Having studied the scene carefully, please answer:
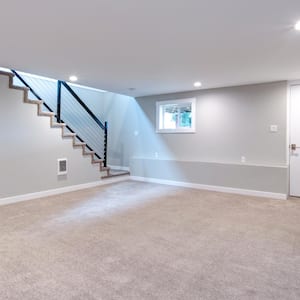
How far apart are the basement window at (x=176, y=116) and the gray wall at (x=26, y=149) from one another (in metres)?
2.37

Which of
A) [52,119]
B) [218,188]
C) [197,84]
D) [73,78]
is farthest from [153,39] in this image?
[218,188]

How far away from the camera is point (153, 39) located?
9.65ft

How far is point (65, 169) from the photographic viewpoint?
5.29 m

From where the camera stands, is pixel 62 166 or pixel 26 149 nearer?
pixel 26 149

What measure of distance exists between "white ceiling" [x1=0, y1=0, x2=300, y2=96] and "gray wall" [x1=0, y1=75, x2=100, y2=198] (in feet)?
2.46

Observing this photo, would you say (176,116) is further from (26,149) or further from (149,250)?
(149,250)

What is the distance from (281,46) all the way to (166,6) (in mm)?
1708

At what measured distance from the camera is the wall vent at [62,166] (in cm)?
515

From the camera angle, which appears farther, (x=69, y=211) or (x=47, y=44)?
(x=69, y=211)

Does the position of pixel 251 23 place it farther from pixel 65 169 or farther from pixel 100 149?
pixel 100 149

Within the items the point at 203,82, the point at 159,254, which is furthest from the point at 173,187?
the point at 159,254

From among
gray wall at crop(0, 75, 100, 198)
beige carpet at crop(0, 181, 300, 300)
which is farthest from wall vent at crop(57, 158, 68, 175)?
beige carpet at crop(0, 181, 300, 300)

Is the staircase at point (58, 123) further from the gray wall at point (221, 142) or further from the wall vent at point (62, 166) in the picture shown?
the gray wall at point (221, 142)

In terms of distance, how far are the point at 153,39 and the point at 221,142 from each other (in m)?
3.33
